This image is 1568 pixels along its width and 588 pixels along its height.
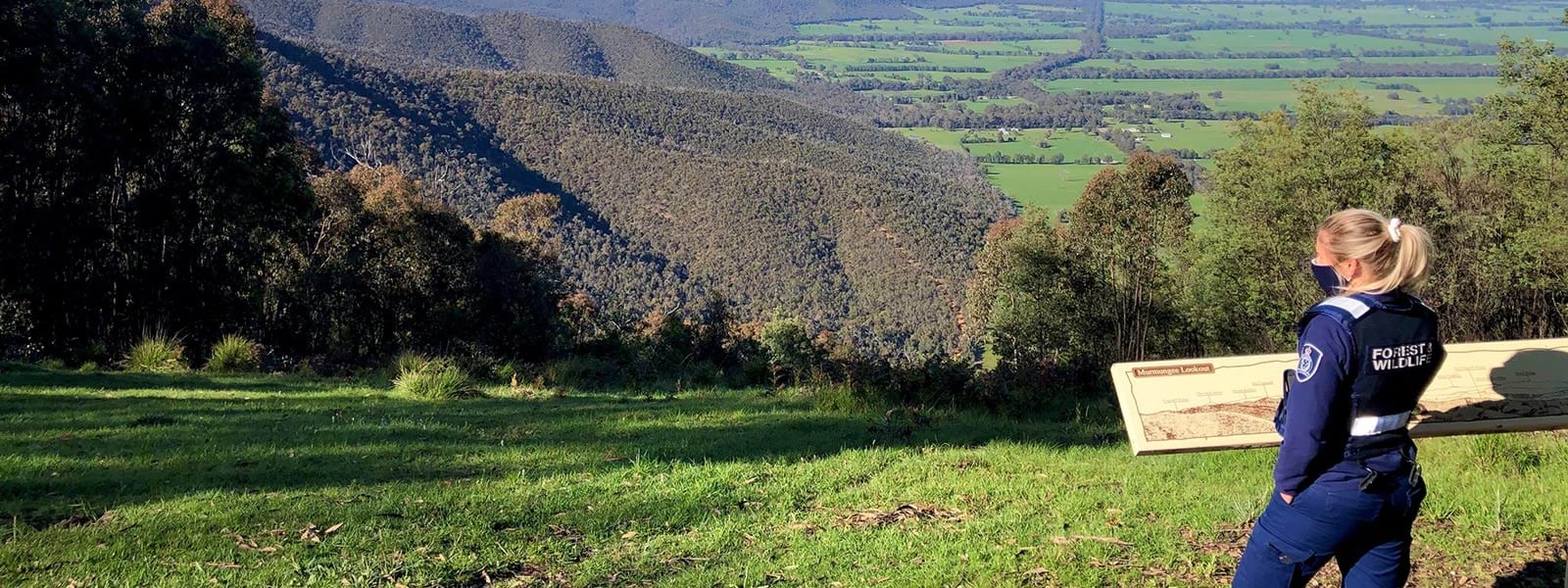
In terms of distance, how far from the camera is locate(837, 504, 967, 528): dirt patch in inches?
207

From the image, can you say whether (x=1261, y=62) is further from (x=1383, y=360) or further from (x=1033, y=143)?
(x=1383, y=360)

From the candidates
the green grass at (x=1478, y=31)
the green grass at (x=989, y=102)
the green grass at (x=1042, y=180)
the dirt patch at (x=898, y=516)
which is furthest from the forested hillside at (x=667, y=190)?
the green grass at (x=1478, y=31)

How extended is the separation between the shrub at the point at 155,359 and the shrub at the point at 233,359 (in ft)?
1.13

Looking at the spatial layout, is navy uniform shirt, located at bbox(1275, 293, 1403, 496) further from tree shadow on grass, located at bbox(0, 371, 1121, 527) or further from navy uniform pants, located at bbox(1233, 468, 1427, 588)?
tree shadow on grass, located at bbox(0, 371, 1121, 527)

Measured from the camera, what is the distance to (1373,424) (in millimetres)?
2979

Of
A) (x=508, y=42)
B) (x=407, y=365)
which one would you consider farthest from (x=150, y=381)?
(x=508, y=42)

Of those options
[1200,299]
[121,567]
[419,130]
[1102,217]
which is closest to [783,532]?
[121,567]

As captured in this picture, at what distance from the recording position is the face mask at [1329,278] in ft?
10.2

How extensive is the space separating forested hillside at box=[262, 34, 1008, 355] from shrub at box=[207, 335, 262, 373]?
3241 centimetres

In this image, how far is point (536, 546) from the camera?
15.5ft

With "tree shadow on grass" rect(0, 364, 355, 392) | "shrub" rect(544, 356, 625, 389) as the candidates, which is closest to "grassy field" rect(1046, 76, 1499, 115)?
"shrub" rect(544, 356, 625, 389)

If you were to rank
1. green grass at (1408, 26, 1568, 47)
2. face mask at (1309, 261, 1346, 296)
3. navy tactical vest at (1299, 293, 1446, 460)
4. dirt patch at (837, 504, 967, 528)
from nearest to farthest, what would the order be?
navy tactical vest at (1299, 293, 1446, 460)
face mask at (1309, 261, 1346, 296)
dirt patch at (837, 504, 967, 528)
green grass at (1408, 26, 1568, 47)

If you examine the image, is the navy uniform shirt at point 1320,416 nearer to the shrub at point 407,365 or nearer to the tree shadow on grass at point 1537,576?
the tree shadow on grass at point 1537,576

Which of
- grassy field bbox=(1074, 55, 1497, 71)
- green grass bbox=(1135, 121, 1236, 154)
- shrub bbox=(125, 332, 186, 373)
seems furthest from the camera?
grassy field bbox=(1074, 55, 1497, 71)
